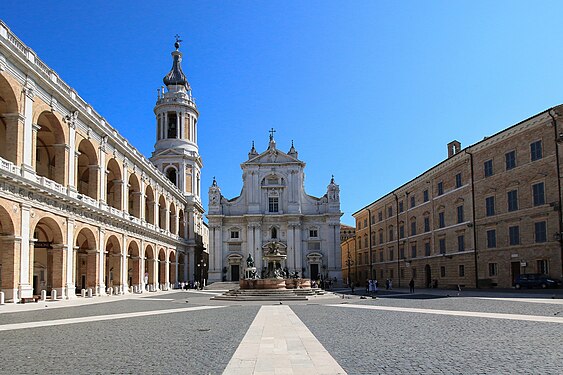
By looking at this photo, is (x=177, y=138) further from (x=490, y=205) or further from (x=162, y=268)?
(x=490, y=205)

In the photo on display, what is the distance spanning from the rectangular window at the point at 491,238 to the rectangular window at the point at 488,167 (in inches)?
161

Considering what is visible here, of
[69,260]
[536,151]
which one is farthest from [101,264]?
[536,151]

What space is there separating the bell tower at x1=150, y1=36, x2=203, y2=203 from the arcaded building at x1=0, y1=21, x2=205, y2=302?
5776 millimetres

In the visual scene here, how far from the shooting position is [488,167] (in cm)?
4012

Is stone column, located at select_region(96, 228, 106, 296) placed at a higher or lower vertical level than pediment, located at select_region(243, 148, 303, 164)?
lower

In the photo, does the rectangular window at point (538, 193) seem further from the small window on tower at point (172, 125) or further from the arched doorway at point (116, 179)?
the small window on tower at point (172, 125)

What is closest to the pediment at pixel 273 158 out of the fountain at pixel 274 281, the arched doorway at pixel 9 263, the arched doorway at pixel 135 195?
the arched doorway at pixel 135 195

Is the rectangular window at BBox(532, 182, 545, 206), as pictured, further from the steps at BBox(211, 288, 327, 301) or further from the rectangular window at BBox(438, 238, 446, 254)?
the steps at BBox(211, 288, 327, 301)

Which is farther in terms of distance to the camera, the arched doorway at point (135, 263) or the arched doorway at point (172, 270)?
the arched doorway at point (172, 270)

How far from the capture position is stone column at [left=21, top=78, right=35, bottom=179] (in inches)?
→ 1156

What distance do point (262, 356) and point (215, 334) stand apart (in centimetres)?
430

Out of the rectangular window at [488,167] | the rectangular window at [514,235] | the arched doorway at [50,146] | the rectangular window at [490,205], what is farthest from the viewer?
the rectangular window at [488,167]

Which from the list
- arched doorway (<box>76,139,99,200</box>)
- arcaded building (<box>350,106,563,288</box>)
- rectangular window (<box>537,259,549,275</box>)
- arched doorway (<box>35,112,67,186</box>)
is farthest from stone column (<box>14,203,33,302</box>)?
rectangular window (<box>537,259,549,275</box>)

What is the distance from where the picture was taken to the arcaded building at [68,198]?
2850 cm
